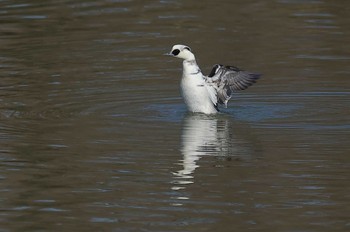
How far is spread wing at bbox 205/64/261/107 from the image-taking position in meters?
15.8

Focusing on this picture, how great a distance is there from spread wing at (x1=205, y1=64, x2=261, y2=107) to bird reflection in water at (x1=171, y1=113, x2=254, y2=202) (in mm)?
411

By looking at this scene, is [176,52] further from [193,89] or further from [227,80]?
[227,80]

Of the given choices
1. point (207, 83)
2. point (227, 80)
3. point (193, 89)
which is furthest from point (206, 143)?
point (227, 80)

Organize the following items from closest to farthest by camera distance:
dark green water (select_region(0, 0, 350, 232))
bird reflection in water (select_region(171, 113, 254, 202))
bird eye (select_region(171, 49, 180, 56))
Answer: dark green water (select_region(0, 0, 350, 232)) → bird reflection in water (select_region(171, 113, 254, 202)) → bird eye (select_region(171, 49, 180, 56))

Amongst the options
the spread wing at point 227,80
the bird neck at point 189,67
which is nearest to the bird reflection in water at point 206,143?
A: the spread wing at point 227,80

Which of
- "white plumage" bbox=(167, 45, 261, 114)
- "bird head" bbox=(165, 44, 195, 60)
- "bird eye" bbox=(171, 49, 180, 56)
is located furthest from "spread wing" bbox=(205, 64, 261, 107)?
"bird eye" bbox=(171, 49, 180, 56)

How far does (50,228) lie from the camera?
1019cm

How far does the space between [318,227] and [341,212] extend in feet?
1.71

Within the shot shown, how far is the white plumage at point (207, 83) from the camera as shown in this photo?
15312mm

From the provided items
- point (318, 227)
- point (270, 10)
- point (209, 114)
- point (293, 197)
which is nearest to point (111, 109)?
point (209, 114)

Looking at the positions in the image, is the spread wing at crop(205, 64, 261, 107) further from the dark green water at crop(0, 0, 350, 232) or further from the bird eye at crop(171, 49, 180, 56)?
the bird eye at crop(171, 49, 180, 56)

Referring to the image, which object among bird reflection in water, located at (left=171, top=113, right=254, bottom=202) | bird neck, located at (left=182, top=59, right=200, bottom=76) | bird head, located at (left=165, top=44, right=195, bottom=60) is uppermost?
bird head, located at (left=165, top=44, right=195, bottom=60)

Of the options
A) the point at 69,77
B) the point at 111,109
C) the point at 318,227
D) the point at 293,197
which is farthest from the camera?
the point at 69,77

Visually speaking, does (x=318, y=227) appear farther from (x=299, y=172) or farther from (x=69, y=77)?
(x=69, y=77)
